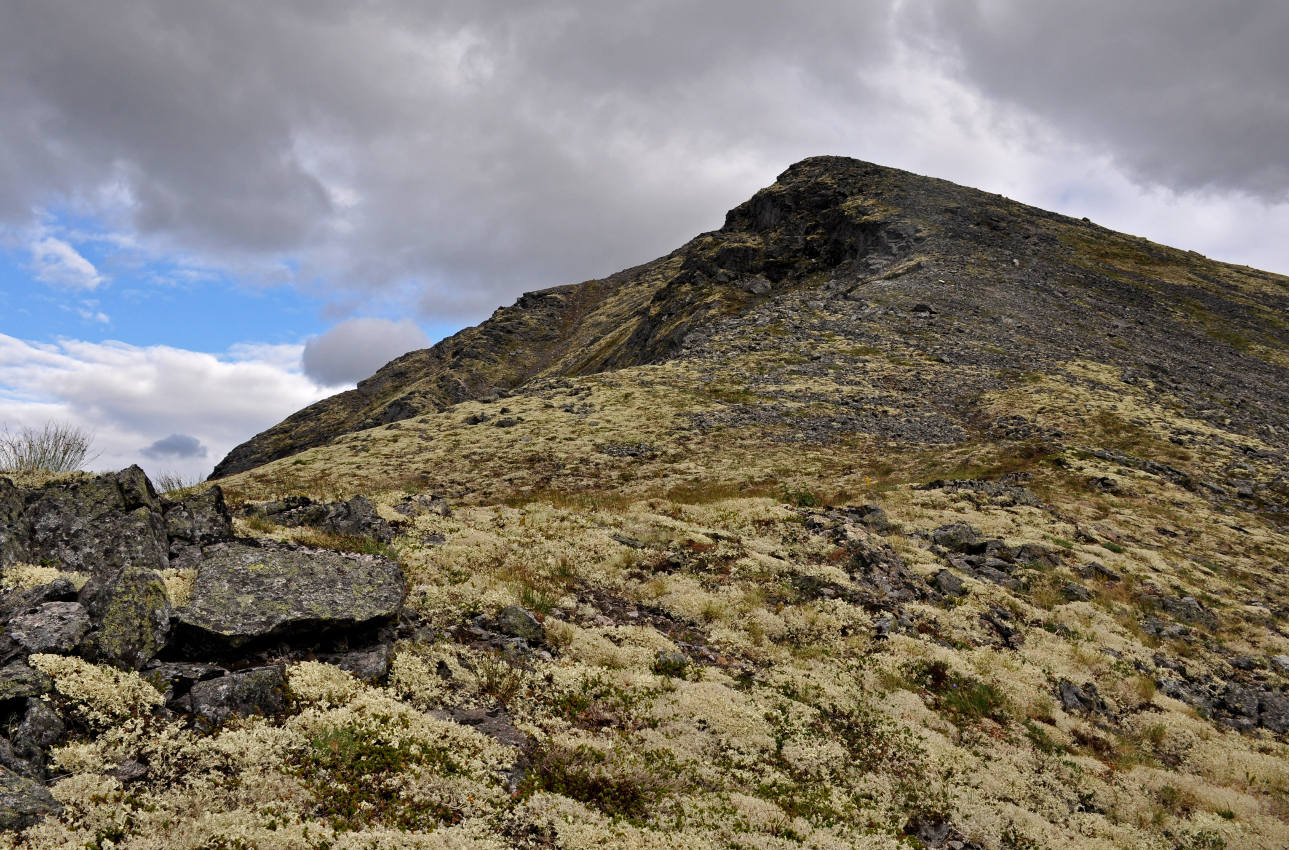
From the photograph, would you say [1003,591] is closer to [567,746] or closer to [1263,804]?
[1263,804]

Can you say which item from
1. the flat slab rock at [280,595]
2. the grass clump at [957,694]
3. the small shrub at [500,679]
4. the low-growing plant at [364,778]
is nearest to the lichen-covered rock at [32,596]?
the flat slab rock at [280,595]

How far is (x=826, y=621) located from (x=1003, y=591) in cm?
817

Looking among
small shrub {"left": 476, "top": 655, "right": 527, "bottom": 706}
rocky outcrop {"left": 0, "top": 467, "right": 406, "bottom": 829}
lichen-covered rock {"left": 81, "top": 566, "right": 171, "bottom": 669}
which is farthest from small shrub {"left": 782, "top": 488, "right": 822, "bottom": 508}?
lichen-covered rock {"left": 81, "top": 566, "right": 171, "bottom": 669}

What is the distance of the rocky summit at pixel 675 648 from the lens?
8641mm

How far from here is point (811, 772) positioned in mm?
11617

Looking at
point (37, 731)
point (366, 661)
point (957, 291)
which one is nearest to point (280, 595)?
point (366, 661)

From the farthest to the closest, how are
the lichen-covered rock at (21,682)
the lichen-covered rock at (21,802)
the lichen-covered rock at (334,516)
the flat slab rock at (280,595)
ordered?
1. the lichen-covered rock at (334,516)
2. the flat slab rock at (280,595)
3. the lichen-covered rock at (21,682)
4. the lichen-covered rock at (21,802)

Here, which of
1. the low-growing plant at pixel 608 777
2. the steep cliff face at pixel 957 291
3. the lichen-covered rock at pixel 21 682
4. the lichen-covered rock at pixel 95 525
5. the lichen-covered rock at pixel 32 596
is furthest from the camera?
the steep cliff face at pixel 957 291

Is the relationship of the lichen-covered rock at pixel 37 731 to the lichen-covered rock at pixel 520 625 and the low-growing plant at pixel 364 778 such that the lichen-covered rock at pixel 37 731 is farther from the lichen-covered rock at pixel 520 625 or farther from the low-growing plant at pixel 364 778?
the lichen-covered rock at pixel 520 625

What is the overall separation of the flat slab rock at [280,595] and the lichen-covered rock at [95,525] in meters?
1.54

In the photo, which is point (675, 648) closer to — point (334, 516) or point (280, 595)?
point (280, 595)

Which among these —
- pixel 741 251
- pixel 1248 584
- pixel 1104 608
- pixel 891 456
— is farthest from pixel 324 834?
pixel 741 251

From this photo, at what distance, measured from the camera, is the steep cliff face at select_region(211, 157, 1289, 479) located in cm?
6338

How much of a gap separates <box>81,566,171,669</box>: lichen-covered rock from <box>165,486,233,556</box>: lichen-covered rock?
12.4 ft
